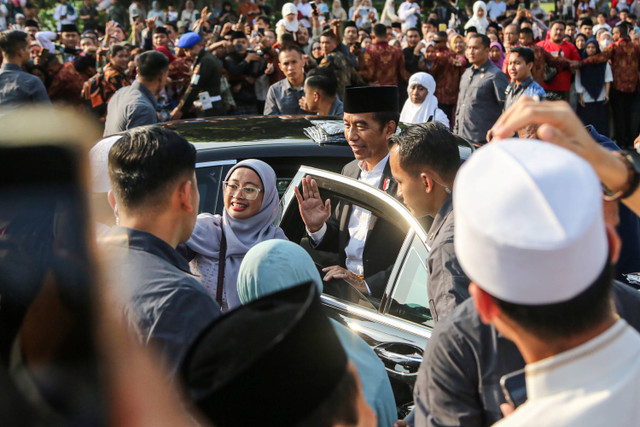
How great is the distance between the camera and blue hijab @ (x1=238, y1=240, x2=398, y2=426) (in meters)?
2.09

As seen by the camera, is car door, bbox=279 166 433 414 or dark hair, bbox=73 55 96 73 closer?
car door, bbox=279 166 433 414

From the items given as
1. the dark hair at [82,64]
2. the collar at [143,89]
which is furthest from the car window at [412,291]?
the dark hair at [82,64]

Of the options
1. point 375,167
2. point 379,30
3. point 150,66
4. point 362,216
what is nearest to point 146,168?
point 362,216

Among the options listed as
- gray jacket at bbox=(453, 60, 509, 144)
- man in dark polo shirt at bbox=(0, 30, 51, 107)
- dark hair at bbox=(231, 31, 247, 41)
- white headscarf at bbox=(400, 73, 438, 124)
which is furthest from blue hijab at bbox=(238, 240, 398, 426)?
dark hair at bbox=(231, 31, 247, 41)

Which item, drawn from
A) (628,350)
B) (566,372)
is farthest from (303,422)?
(628,350)

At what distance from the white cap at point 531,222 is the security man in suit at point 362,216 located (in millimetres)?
2375

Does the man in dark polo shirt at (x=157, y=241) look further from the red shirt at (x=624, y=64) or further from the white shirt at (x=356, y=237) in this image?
the red shirt at (x=624, y=64)

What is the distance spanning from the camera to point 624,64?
12461mm

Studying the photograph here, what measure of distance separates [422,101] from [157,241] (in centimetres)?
611

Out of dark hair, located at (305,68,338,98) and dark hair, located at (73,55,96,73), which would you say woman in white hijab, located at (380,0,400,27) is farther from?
dark hair, located at (305,68,338,98)

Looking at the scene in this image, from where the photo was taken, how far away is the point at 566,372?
134cm

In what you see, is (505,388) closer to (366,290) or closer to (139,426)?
(139,426)

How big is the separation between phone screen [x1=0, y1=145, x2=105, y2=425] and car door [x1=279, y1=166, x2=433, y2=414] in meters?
1.69

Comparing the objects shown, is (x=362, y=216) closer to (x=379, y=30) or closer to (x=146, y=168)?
(x=146, y=168)
